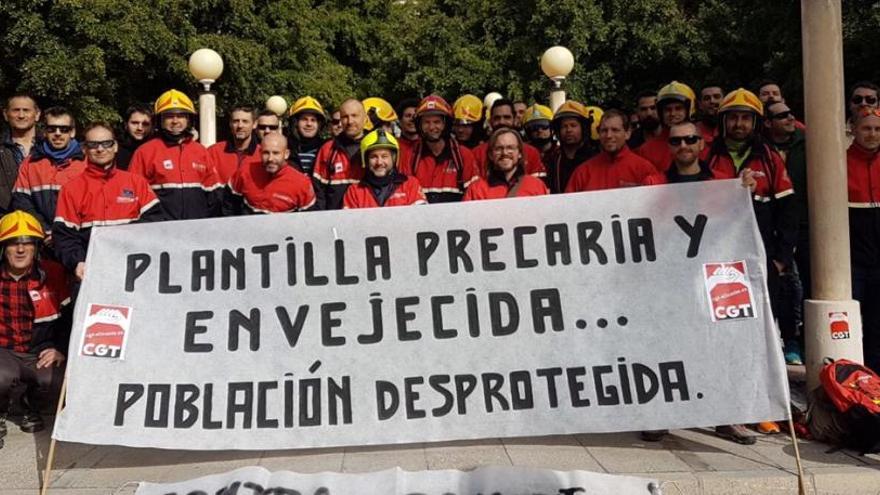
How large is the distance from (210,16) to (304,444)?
1702cm

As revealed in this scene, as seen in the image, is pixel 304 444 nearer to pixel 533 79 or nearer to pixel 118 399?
pixel 118 399

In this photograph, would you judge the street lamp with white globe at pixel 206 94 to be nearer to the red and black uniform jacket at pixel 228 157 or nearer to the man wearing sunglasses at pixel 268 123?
the red and black uniform jacket at pixel 228 157

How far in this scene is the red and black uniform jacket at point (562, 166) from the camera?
6.66m

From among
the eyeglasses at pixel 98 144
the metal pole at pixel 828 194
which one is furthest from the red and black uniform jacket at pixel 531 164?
the eyeglasses at pixel 98 144

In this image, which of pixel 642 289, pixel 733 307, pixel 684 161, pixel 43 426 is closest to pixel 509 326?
pixel 642 289

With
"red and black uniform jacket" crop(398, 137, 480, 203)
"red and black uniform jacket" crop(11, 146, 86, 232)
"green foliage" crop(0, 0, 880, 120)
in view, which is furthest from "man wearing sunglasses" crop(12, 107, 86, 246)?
"green foliage" crop(0, 0, 880, 120)

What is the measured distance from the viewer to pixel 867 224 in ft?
18.5

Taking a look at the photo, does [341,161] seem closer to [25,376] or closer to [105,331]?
[105,331]

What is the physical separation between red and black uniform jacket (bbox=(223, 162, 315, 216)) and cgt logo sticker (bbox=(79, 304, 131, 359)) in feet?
5.28

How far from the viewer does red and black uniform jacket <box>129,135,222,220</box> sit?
20.7ft

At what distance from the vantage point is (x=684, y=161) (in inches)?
203

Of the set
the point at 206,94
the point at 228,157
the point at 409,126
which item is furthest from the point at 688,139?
the point at 206,94

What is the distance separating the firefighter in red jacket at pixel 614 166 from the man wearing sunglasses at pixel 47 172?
152 inches

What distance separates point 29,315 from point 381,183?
260 centimetres
